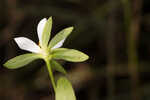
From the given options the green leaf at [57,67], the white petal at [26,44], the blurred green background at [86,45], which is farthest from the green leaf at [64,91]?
the blurred green background at [86,45]

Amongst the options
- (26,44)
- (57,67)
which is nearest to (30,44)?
(26,44)

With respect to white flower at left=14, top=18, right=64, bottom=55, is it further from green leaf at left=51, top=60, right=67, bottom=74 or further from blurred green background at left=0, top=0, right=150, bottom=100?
blurred green background at left=0, top=0, right=150, bottom=100

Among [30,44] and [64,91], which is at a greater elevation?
[30,44]

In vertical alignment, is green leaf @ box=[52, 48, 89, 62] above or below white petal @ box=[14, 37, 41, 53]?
below

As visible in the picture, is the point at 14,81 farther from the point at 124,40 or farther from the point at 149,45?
the point at 149,45

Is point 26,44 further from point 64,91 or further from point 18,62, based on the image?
point 64,91

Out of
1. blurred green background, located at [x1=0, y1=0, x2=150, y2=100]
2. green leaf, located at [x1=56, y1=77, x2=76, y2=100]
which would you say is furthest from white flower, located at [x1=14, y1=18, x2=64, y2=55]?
blurred green background, located at [x1=0, y1=0, x2=150, y2=100]

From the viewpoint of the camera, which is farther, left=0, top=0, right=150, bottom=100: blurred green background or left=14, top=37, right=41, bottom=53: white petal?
left=0, top=0, right=150, bottom=100: blurred green background

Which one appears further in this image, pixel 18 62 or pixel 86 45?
pixel 86 45

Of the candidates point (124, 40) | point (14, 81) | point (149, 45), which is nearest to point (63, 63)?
point (14, 81)
